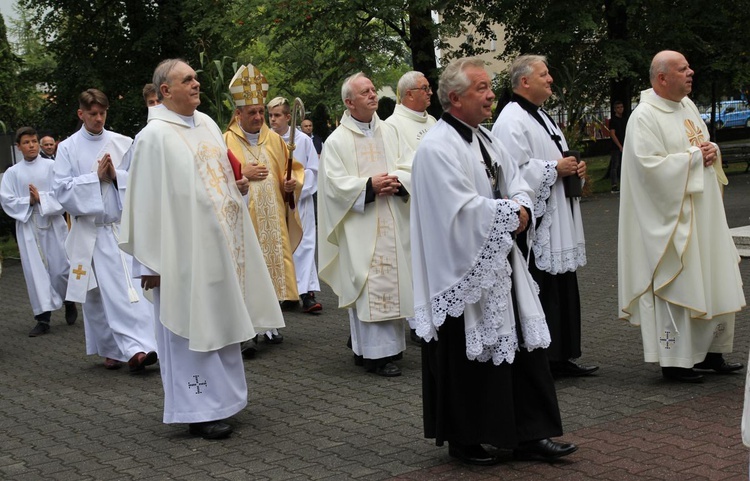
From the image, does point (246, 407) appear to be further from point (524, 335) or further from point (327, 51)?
point (327, 51)

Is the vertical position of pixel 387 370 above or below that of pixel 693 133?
below

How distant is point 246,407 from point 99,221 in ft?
8.46

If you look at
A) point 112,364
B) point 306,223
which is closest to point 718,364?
point 112,364

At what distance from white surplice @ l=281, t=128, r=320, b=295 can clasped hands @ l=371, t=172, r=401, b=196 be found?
328 cm

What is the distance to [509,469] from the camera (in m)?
5.76

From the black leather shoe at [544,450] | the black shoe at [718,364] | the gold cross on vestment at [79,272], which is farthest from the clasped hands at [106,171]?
the black shoe at [718,364]

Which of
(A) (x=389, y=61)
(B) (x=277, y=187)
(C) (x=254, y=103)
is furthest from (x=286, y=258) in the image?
(A) (x=389, y=61)

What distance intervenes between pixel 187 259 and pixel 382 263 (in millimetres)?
2149

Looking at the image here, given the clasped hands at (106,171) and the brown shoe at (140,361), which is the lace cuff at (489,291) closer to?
the brown shoe at (140,361)

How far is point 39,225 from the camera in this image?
39.9 ft

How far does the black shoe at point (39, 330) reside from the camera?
453 inches

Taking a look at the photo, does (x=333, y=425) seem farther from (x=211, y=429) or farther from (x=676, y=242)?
(x=676, y=242)

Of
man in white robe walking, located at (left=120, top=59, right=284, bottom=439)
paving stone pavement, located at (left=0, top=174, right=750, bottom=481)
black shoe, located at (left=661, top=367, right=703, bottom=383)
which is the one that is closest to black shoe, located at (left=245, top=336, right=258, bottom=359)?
paving stone pavement, located at (left=0, top=174, right=750, bottom=481)

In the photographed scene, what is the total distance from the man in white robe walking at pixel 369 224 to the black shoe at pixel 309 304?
2.74m
